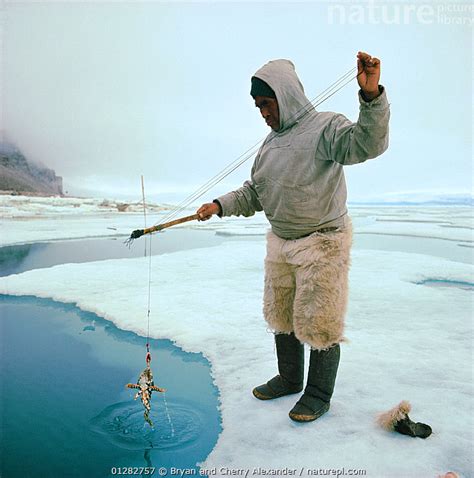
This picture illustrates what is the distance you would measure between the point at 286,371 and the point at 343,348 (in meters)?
0.71

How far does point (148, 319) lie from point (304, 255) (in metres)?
1.52

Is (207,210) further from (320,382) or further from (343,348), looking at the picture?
(343,348)

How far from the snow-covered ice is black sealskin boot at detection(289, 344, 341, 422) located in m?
0.06

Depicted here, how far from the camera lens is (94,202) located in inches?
692

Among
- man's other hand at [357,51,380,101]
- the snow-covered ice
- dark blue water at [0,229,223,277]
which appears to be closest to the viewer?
man's other hand at [357,51,380,101]

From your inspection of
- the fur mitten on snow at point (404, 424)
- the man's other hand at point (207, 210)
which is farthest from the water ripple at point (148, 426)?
the man's other hand at point (207, 210)

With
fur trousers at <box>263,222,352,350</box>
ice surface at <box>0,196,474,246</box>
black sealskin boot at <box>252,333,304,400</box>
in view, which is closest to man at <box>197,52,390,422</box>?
fur trousers at <box>263,222,352,350</box>

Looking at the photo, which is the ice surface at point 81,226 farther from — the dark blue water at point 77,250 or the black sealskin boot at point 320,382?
the black sealskin boot at point 320,382

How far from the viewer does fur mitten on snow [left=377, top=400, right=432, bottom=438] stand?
1.69 meters

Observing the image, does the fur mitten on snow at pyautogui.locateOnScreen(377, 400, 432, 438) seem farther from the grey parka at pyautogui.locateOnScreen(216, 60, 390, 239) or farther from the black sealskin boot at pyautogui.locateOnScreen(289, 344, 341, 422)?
the grey parka at pyautogui.locateOnScreen(216, 60, 390, 239)

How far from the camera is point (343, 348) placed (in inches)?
105

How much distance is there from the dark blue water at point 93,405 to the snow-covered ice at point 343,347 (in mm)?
137

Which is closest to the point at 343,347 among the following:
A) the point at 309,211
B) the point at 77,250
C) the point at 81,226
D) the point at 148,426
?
the point at 309,211

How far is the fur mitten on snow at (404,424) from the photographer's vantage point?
66.6 inches
